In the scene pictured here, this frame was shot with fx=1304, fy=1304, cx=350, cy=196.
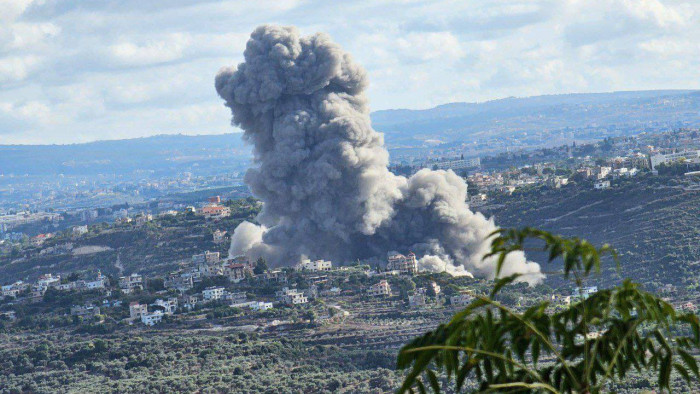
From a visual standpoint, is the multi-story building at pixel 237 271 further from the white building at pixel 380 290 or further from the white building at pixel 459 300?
the white building at pixel 459 300

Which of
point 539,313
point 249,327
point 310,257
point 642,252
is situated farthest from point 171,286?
point 539,313

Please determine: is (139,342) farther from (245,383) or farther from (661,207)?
(661,207)

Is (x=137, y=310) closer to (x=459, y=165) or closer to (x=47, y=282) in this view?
(x=47, y=282)

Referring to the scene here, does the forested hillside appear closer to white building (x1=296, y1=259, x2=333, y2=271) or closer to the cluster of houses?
white building (x1=296, y1=259, x2=333, y2=271)

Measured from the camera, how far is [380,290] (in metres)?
58.5

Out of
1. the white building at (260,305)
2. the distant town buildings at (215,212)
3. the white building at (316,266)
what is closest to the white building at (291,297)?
the white building at (260,305)

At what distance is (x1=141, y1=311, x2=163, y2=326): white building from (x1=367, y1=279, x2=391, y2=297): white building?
9.40 meters

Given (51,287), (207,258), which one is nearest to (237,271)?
(207,258)

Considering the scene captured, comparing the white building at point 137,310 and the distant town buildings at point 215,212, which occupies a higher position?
the distant town buildings at point 215,212

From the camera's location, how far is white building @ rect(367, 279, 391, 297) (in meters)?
58.4

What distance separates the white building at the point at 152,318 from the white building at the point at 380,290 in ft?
30.9

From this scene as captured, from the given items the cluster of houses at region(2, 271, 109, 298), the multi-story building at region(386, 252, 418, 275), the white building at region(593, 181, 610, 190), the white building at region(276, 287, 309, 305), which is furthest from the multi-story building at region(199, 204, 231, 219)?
the white building at region(276, 287, 309, 305)

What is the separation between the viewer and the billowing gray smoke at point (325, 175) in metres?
66.3

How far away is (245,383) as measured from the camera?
43.0 m
